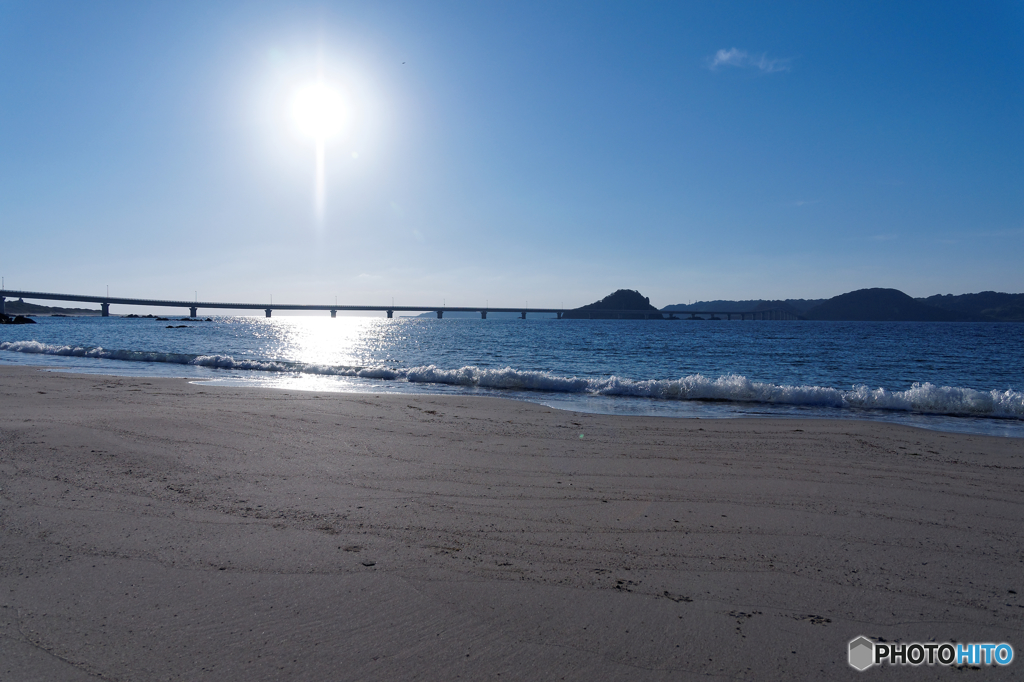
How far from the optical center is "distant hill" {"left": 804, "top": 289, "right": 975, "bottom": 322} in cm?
15925

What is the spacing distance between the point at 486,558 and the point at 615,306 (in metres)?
185

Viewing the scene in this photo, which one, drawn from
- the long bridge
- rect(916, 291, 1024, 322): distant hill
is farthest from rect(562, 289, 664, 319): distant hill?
rect(916, 291, 1024, 322): distant hill

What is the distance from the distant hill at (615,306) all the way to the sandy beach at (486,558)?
170 meters

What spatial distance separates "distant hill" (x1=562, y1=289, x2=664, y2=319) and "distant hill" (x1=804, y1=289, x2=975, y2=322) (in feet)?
180

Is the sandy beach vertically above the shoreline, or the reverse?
the sandy beach

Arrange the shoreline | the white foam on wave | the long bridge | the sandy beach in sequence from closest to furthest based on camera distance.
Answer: the sandy beach
the shoreline
the white foam on wave
the long bridge

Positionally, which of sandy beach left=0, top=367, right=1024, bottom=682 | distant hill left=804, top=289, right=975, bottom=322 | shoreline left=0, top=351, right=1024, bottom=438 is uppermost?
distant hill left=804, top=289, right=975, bottom=322

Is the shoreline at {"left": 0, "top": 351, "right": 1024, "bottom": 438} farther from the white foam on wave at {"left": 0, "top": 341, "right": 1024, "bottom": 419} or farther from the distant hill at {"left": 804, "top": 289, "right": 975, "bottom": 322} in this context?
the distant hill at {"left": 804, "top": 289, "right": 975, "bottom": 322}

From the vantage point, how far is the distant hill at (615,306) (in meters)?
179

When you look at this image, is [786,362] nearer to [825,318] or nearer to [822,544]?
[822,544]

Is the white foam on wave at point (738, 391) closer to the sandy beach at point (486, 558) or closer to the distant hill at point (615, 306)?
the sandy beach at point (486, 558)

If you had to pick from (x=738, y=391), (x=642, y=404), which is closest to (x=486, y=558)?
(x=642, y=404)

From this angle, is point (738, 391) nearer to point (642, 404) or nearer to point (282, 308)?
point (642, 404)

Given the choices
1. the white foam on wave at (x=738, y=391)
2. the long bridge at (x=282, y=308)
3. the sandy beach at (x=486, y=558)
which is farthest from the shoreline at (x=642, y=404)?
the long bridge at (x=282, y=308)
